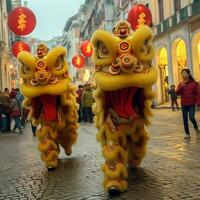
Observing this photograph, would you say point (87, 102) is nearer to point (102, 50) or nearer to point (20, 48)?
point (20, 48)

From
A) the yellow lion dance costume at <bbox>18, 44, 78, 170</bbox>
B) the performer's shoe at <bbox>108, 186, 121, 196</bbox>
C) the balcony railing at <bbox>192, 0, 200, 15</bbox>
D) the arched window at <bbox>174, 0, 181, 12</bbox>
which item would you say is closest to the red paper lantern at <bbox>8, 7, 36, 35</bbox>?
the yellow lion dance costume at <bbox>18, 44, 78, 170</bbox>

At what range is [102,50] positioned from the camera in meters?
7.16

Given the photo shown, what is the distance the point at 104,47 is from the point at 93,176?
2.20 meters

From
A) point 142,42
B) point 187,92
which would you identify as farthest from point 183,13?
point 142,42

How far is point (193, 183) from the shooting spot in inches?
276

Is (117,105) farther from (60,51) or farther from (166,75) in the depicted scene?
(166,75)

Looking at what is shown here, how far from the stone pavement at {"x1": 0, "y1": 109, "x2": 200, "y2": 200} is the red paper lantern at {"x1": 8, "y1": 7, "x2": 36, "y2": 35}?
26.4 feet

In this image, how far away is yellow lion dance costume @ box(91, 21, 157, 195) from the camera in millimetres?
6934

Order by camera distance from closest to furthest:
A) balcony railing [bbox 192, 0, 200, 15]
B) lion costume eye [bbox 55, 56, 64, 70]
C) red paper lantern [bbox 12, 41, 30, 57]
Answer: lion costume eye [bbox 55, 56, 64, 70]
red paper lantern [bbox 12, 41, 30, 57]
balcony railing [bbox 192, 0, 200, 15]

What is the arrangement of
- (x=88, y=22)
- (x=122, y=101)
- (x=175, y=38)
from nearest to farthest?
(x=122, y=101), (x=175, y=38), (x=88, y=22)

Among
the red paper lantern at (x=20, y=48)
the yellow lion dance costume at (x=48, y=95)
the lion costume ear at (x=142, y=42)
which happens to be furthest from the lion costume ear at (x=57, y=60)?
the red paper lantern at (x=20, y=48)

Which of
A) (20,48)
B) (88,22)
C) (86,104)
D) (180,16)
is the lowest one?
(86,104)

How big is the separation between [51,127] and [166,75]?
92.4ft

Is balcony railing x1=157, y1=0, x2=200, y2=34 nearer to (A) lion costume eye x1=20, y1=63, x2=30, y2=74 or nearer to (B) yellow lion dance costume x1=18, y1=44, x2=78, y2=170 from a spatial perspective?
(B) yellow lion dance costume x1=18, y1=44, x2=78, y2=170
